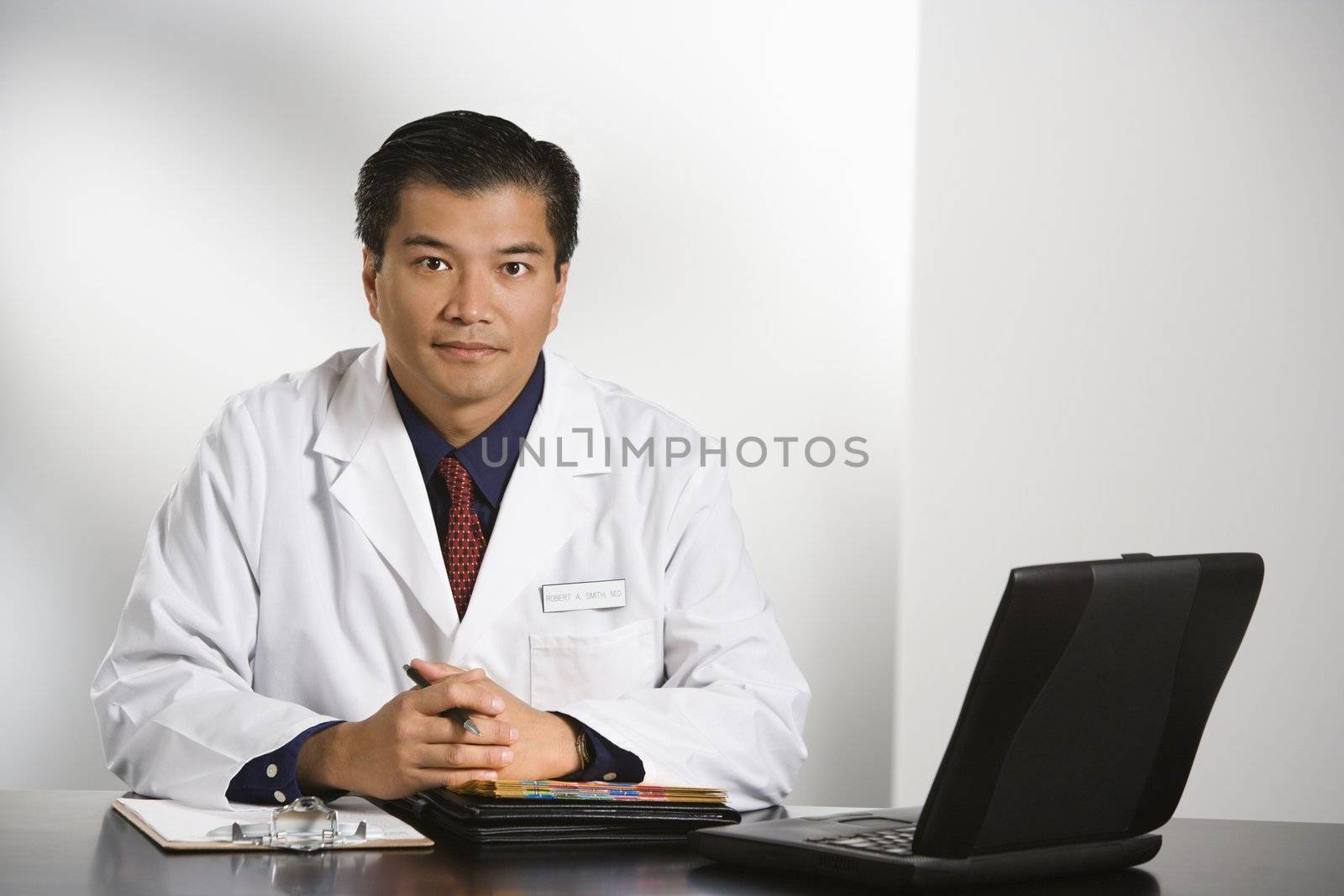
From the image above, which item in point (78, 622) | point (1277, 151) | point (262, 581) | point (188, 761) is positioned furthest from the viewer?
point (1277, 151)

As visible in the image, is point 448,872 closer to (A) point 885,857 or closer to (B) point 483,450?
(A) point 885,857

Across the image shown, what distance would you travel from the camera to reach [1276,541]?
3.29m

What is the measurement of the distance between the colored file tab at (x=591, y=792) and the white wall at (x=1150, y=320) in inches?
81.9

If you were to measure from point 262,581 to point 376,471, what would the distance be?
0.72 feet

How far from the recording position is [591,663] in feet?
6.59

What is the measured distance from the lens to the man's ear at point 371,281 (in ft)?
6.89

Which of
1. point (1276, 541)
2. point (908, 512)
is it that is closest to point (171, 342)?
point (908, 512)

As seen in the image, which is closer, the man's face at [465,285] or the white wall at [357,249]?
the man's face at [465,285]

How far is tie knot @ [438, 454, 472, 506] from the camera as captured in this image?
2057 mm

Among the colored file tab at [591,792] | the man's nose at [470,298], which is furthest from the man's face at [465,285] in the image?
the colored file tab at [591,792]

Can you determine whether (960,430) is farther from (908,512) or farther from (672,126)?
(672,126)

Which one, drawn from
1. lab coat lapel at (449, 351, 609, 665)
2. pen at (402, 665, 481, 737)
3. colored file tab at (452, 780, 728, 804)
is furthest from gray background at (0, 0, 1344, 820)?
colored file tab at (452, 780, 728, 804)

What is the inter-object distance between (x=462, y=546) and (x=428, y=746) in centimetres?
61

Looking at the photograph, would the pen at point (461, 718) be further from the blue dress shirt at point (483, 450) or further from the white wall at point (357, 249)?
the white wall at point (357, 249)
